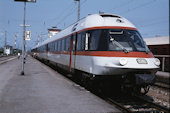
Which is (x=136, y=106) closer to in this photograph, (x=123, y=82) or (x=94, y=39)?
(x=123, y=82)

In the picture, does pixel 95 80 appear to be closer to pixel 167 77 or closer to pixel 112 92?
pixel 112 92

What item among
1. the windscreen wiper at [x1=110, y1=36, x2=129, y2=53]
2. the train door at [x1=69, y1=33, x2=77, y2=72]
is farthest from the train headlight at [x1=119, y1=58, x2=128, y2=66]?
the train door at [x1=69, y1=33, x2=77, y2=72]

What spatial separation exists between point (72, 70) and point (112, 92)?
8.55ft

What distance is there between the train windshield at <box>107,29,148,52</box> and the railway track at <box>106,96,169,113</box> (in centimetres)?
188

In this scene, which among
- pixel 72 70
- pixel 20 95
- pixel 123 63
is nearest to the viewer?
pixel 123 63

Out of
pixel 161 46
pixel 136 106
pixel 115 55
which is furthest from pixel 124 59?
pixel 161 46

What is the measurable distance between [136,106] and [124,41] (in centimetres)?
240

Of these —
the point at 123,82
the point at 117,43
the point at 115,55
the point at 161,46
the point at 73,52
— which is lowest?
the point at 123,82

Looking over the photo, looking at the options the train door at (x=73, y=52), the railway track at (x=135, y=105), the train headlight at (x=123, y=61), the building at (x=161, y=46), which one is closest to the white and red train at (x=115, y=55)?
the train headlight at (x=123, y=61)

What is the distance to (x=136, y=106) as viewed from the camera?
6.94 m

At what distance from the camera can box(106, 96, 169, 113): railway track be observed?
6.44 m

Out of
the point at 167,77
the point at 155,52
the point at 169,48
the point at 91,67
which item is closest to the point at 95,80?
the point at 91,67

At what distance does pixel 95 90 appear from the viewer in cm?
920

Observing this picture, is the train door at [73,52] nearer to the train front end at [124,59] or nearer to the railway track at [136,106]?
the train front end at [124,59]
